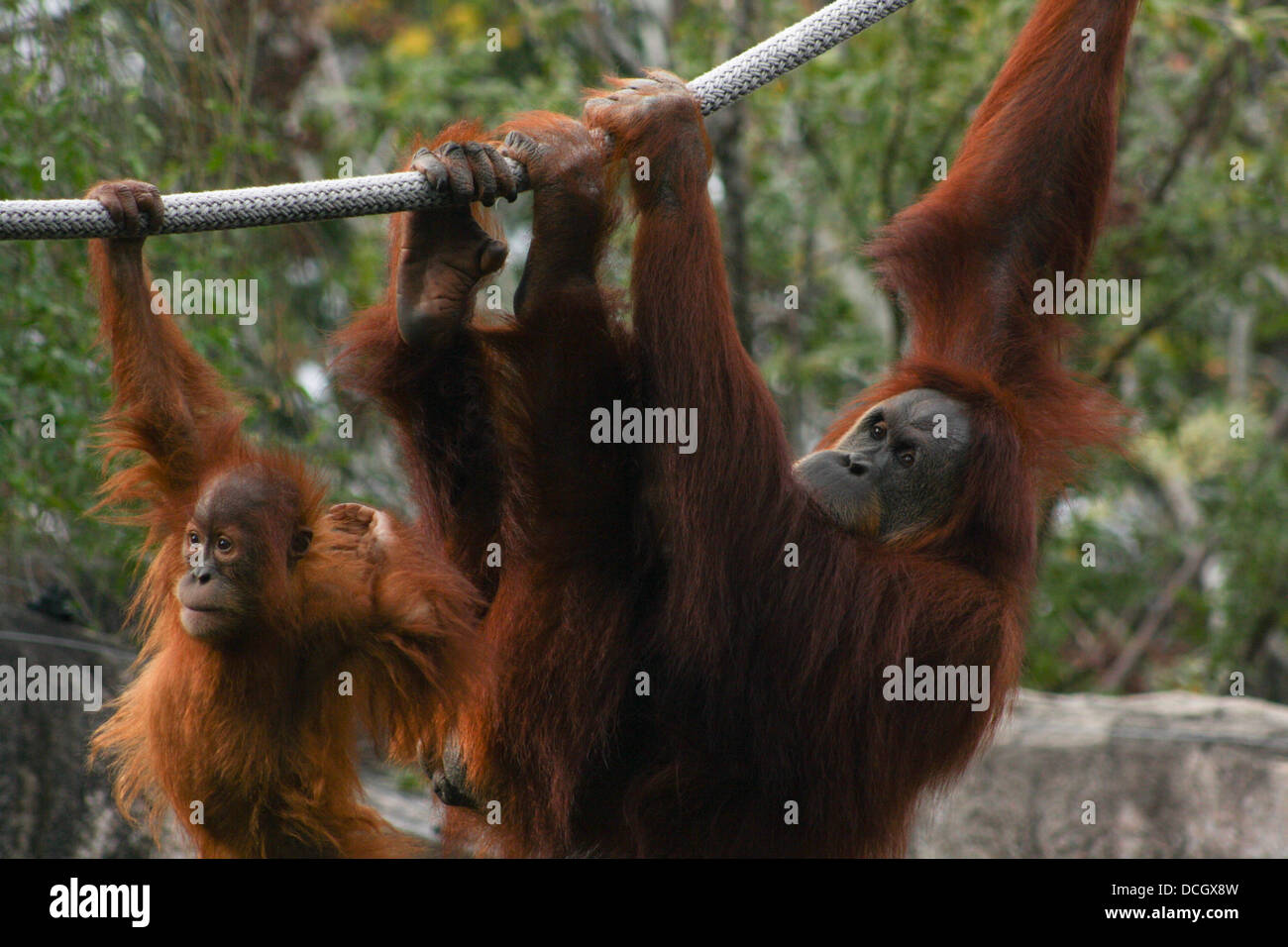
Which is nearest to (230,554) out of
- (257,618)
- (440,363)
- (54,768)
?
(257,618)

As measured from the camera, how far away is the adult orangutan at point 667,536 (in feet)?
11.0

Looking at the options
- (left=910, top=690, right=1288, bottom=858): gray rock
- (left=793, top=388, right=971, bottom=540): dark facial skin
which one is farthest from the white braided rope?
(left=910, top=690, right=1288, bottom=858): gray rock

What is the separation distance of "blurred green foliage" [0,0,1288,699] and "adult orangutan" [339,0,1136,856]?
119 centimetres

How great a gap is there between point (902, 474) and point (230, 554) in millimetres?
1826

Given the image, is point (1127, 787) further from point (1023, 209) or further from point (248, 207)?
point (248, 207)

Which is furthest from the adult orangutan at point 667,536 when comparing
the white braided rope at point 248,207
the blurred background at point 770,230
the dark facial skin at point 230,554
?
the blurred background at point 770,230

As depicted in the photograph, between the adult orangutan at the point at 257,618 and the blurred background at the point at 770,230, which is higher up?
the blurred background at the point at 770,230

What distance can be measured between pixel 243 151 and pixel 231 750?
288cm

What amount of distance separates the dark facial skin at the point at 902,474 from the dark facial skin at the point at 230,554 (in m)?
1.41

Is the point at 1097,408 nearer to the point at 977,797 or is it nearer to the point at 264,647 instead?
the point at 264,647

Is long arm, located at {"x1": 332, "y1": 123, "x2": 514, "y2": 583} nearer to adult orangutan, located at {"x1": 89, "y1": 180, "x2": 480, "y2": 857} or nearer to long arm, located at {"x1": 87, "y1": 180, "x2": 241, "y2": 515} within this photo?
adult orangutan, located at {"x1": 89, "y1": 180, "x2": 480, "y2": 857}

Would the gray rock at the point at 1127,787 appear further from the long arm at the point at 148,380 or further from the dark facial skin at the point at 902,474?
the long arm at the point at 148,380

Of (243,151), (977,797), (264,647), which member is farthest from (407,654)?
(977,797)
